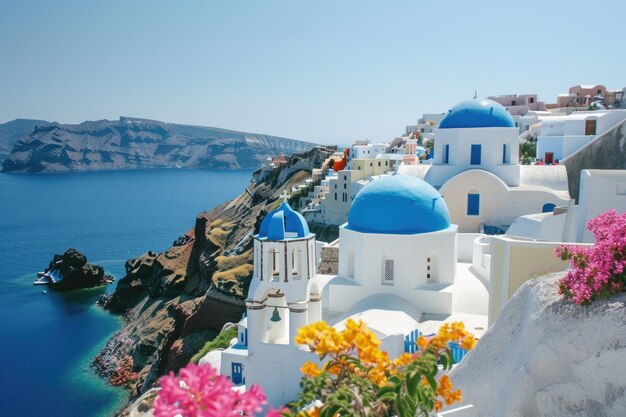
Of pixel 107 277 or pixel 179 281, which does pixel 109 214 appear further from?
pixel 179 281

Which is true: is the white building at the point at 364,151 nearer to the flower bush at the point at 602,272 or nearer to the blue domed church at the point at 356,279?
the blue domed church at the point at 356,279

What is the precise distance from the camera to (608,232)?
610 centimetres

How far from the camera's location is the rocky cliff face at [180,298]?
110 feet

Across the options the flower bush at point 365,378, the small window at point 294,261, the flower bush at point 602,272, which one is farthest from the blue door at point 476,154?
the flower bush at point 365,378

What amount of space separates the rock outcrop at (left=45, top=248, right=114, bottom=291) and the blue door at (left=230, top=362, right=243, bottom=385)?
4179 cm

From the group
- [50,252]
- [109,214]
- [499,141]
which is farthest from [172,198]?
[499,141]

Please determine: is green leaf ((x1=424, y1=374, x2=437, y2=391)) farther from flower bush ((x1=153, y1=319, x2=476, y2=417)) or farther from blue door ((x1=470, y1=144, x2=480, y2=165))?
blue door ((x1=470, y1=144, x2=480, y2=165))

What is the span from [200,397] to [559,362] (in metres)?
4.49

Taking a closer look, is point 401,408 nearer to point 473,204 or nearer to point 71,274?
point 473,204

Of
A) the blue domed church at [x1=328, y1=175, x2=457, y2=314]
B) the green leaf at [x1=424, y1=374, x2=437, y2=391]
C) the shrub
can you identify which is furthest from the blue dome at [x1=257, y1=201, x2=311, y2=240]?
the shrub

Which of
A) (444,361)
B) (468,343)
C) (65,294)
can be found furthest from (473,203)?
(65,294)

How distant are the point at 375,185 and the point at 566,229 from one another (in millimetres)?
5277

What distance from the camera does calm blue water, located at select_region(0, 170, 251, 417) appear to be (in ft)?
103

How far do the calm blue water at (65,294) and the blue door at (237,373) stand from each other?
1702 cm
